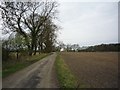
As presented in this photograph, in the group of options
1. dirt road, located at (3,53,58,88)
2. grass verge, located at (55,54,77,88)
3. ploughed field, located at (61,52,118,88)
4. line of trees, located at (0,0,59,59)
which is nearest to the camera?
dirt road, located at (3,53,58,88)

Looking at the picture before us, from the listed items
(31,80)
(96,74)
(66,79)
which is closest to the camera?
(31,80)

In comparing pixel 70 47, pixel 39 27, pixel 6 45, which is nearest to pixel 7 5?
pixel 6 45

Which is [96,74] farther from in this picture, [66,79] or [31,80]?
[31,80]

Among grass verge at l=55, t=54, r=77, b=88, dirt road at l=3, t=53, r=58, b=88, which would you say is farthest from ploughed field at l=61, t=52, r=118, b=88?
dirt road at l=3, t=53, r=58, b=88

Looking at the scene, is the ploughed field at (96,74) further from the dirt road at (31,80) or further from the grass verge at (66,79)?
the dirt road at (31,80)

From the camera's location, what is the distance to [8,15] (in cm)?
3612

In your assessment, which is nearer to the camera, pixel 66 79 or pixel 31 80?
pixel 31 80

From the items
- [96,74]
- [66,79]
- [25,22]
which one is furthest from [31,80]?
[25,22]

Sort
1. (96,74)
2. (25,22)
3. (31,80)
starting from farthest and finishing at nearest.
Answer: (25,22) → (96,74) → (31,80)

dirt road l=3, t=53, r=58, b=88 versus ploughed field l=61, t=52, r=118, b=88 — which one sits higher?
dirt road l=3, t=53, r=58, b=88

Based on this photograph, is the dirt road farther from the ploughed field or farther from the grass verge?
the ploughed field

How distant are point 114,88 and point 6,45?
19.3 metres

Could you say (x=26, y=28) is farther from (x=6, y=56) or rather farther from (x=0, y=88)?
(x=0, y=88)

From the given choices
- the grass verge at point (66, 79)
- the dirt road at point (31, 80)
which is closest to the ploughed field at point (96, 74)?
the grass verge at point (66, 79)
